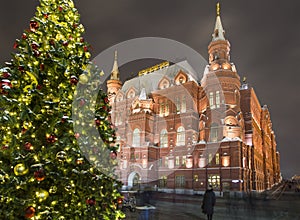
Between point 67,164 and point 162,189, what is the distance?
3521 centimetres

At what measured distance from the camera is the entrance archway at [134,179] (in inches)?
1633

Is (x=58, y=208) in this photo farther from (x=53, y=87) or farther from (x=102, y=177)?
(x=53, y=87)

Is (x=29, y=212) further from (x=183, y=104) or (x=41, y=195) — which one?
(x=183, y=104)

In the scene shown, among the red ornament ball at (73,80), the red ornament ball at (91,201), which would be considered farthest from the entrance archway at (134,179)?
the red ornament ball at (73,80)

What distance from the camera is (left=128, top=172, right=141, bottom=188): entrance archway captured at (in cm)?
4147

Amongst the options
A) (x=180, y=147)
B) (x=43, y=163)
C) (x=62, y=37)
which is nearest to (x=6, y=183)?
(x=43, y=163)

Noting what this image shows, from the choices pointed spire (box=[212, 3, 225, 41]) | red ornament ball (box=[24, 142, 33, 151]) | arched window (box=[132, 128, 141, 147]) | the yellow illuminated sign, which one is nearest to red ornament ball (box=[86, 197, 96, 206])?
red ornament ball (box=[24, 142, 33, 151])

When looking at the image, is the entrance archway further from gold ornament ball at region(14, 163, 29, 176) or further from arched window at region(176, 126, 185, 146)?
gold ornament ball at region(14, 163, 29, 176)

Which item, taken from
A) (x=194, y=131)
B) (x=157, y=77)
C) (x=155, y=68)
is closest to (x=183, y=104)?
(x=194, y=131)

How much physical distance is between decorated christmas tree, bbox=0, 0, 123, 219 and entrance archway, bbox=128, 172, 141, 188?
35.7 meters

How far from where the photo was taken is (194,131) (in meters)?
39.7

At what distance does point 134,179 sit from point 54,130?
38128mm

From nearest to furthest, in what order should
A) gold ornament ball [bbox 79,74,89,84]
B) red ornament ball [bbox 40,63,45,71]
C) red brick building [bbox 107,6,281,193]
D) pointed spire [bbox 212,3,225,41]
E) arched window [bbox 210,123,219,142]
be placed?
red ornament ball [bbox 40,63,45,71]
gold ornament ball [bbox 79,74,89,84]
red brick building [bbox 107,6,281,193]
arched window [bbox 210,123,219,142]
pointed spire [bbox 212,3,225,41]

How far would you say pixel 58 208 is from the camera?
20.0ft
